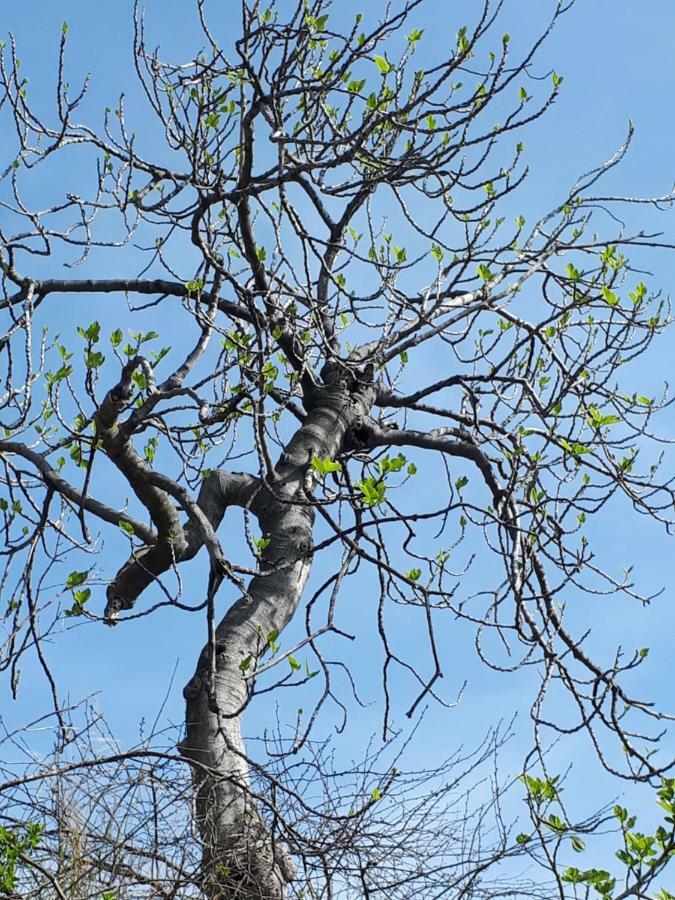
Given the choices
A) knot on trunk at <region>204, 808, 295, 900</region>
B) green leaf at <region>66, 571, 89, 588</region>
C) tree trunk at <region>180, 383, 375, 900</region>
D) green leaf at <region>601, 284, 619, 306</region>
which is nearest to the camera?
knot on trunk at <region>204, 808, 295, 900</region>

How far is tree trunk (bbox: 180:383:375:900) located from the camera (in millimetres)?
4855

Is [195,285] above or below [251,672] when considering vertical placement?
above

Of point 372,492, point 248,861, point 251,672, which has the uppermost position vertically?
point 372,492

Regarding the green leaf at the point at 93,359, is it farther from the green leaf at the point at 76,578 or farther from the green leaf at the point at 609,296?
the green leaf at the point at 609,296

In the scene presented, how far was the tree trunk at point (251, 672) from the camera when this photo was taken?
486cm

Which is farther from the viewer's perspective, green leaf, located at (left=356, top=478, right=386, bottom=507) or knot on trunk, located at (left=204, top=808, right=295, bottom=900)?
green leaf, located at (left=356, top=478, right=386, bottom=507)

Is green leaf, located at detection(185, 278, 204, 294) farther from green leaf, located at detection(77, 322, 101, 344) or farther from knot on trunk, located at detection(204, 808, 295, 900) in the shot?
knot on trunk, located at detection(204, 808, 295, 900)

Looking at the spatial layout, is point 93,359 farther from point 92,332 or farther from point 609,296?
point 609,296

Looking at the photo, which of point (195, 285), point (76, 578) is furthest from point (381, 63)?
point (76, 578)

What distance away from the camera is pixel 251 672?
5062 millimetres

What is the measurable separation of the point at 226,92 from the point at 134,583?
2.74 m

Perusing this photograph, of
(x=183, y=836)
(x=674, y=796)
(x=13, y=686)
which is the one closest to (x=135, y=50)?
(x=13, y=686)

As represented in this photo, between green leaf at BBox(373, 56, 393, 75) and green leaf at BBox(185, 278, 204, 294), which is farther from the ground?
green leaf at BBox(373, 56, 393, 75)

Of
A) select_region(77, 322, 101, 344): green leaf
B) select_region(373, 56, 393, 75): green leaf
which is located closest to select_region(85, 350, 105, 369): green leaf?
select_region(77, 322, 101, 344): green leaf
